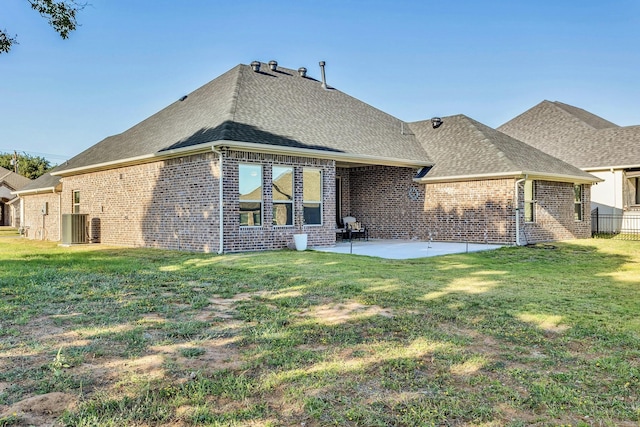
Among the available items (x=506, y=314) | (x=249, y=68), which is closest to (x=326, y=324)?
(x=506, y=314)

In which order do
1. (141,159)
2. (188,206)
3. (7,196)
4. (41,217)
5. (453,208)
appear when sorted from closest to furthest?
(188,206) → (141,159) → (453,208) → (41,217) → (7,196)

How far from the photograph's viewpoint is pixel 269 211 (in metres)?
14.8

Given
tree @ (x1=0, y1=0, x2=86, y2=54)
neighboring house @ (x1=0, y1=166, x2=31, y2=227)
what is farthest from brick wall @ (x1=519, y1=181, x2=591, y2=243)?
neighboring house @ (x1=0, y1=166, x2=31, y2=227)

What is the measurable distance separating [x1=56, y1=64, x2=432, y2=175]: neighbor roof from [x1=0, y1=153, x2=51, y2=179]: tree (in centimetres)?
5137

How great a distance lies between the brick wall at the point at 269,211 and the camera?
1396cm

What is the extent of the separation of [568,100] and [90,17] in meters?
29.5

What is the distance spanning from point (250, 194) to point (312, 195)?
7.67 feet

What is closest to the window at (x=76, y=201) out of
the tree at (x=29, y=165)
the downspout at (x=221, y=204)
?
the downspout at (x=221, y=204)

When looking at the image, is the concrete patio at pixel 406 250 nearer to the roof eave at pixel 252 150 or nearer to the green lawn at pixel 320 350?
the roof eave at pixel 252 150

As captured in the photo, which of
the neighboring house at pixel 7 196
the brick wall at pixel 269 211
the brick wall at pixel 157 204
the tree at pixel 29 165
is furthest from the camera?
the tree at pixel 29 165

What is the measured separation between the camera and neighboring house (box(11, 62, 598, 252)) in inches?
571

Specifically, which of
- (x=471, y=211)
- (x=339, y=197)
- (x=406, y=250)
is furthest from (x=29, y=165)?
(x=406, y=250)

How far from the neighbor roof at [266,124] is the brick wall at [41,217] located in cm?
385

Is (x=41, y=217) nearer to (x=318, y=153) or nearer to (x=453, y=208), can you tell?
(x=318, y=153)
